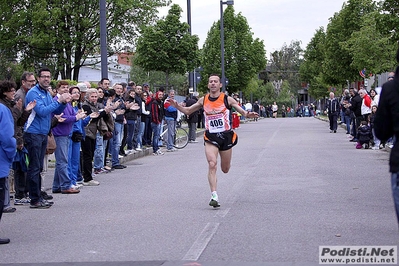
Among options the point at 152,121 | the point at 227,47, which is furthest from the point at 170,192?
the point at 227,47

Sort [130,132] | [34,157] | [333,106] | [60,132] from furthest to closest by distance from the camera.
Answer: [333,106] → [130,132] → [60,132] → [34,157]

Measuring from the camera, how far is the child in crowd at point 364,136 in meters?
24.0

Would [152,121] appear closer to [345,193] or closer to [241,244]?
[345,193]

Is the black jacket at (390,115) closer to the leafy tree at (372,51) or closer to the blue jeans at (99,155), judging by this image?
the blue jeans at (99,155)

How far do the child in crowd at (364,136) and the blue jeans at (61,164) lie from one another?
41.6 feet

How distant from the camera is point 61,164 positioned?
1339 centimetres

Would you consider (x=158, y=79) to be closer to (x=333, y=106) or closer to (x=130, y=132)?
(x=333, y=106)

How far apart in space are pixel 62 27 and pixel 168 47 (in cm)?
1487

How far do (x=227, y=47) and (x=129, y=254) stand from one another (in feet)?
184

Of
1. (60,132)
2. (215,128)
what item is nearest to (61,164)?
(60,132)

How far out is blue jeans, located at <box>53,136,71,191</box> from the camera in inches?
521

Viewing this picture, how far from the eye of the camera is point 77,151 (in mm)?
14227

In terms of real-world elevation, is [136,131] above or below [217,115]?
below

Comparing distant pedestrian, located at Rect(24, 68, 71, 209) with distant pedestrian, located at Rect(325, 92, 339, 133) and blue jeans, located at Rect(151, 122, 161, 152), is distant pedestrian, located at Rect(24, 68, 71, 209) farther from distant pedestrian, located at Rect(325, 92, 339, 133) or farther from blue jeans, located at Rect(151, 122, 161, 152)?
distant pedestrian, located at Rect(325, 92, 339, 133)
